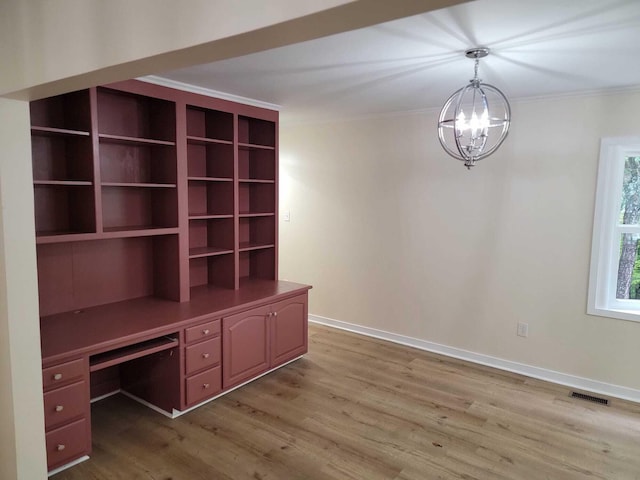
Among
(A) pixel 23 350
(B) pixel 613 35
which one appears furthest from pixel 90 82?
(B) pixel 613 35

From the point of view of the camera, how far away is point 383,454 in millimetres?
2496

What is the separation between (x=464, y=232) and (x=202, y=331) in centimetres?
241

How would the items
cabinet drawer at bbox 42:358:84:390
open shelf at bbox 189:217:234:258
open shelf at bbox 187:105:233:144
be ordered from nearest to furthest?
cabinet drawer at bbox 42:358:84:390 < open shelf at bbox 187:105:233:144 < open shelf at bbox 189:217:234:258

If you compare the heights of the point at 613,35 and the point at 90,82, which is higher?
the point at 613,35

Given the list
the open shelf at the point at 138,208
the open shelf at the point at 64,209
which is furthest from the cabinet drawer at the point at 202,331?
the open shelf at the point at 64,209

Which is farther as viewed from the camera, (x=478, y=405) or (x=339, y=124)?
(x=339, y=124)

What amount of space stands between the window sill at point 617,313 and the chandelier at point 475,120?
4.87 feet

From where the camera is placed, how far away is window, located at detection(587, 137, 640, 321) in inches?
125

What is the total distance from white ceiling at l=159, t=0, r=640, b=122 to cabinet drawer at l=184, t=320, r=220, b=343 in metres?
1.64

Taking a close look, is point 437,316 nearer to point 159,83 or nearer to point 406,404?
point 406,404

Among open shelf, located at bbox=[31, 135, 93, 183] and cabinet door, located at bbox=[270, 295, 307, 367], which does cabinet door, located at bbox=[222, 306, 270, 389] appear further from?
open shelf, located at bbox=[31, 135, 93, 183]

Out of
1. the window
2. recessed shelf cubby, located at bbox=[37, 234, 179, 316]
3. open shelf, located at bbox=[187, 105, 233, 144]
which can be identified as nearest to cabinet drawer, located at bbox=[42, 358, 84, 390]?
recessed shelf cubby, located at bbox=[37, 234, 179, 316]

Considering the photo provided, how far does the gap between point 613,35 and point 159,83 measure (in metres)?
2.61

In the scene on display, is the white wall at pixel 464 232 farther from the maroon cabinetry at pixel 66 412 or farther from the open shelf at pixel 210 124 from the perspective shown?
the maroon cabinetry at pixel 66 412
